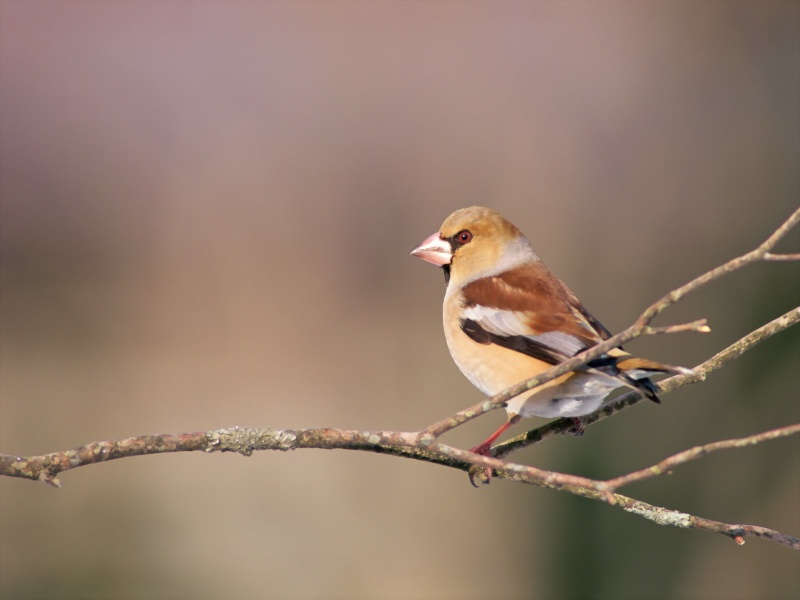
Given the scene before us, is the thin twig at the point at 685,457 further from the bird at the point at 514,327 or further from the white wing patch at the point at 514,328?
the white wing patch at the point at 514,328

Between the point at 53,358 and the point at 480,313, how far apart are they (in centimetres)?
571

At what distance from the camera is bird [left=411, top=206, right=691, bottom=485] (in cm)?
228

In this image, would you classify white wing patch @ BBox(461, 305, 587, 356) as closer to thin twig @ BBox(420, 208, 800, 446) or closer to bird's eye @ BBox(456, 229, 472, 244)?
bird's eye @ BBox(456, 229, 472, 244)

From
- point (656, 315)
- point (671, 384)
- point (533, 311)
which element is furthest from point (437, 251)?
point (656, 315)

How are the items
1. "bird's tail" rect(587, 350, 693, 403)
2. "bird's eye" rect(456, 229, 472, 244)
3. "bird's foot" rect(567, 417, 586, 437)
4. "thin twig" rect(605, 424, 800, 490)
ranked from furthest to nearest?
"bird's eye" rect(456, 229, 472, 244) < "bird's foot" rect(567, 417, 586, 437) < "bird's tail" rect(587, 350, 693, 403) < "thin twig" rect(605, 424, 800, 490)

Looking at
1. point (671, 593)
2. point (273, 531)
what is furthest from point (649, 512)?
point (273, 531)

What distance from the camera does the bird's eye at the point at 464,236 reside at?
295 centimetres

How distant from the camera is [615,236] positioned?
8.16 m

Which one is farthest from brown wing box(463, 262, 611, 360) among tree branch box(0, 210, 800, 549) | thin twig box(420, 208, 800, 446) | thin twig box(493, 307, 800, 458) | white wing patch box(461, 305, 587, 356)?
thin twig box(420, 208, 800, 446)

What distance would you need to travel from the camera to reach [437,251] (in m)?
2.99

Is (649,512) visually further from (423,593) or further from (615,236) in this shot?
(615,236)

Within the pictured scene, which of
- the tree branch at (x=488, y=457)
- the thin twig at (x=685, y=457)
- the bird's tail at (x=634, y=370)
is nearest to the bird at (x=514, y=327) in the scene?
the bird's tail at (x=634, y=370)

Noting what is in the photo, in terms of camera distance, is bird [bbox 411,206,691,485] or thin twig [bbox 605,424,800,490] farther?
bird [bbox 411,206,691,485]

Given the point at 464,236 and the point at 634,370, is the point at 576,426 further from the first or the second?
the point at 464,236
